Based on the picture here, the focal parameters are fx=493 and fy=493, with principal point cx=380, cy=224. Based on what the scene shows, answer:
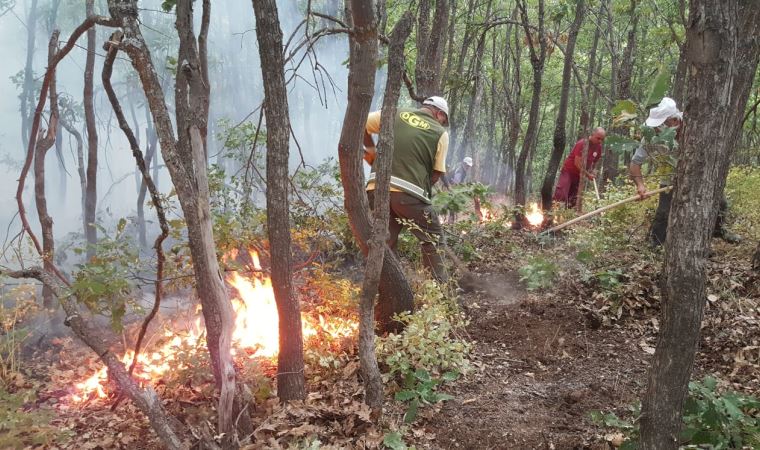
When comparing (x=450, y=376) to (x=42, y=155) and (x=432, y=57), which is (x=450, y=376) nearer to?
(x=432, y=57)

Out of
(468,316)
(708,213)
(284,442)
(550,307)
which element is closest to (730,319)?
(550,307)

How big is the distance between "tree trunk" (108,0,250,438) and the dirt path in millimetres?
1340

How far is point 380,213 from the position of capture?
3166mm

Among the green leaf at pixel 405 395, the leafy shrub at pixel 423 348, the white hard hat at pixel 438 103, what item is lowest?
the green leaf at pixel 405 395

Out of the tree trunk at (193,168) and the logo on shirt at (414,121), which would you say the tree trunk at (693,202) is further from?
the logo on shirt at (414,121)

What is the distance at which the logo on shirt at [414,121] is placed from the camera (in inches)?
195

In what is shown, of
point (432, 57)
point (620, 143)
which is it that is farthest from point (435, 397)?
point (432, 57)

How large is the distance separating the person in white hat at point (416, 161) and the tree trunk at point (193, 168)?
205cm

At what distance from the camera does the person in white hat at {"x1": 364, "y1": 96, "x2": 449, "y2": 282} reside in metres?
4.91

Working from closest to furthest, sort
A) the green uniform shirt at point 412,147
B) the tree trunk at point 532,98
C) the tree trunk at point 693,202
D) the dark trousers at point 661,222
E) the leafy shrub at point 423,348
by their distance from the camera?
the tree trunk at point 693,202
the leafy shrub at point 423,348
the green uniform shirt at point 412,147
the dark trousers at point 661,222
the tree trunk at point 532,98

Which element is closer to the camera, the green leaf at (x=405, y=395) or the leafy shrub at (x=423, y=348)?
the green leaf at (x=405, y=395)

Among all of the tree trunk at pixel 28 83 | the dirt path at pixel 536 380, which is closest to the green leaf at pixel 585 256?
the dirt path at pixel 536 380

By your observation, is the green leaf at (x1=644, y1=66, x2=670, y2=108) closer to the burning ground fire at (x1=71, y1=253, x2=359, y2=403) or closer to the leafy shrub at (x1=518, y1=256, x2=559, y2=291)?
the burning ground fire at (x1=71, y1=253, x2=359, y2=403)

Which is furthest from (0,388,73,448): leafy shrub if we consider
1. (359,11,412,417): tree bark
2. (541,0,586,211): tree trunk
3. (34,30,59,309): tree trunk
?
(541,0,586,211): tree trunk
